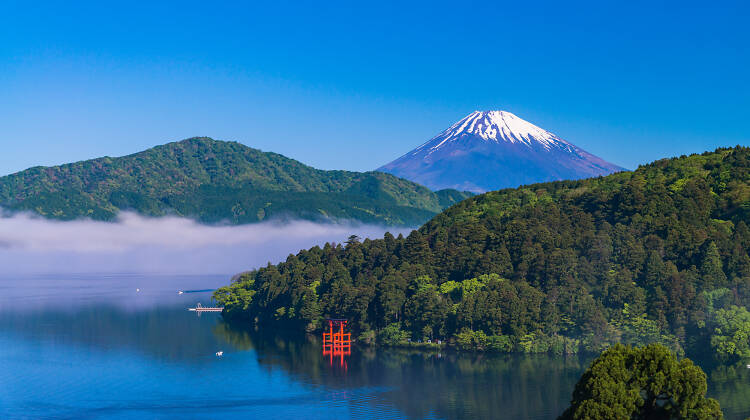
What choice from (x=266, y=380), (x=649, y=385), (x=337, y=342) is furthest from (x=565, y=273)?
(x=649, y=385)

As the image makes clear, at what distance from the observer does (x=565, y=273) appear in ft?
335

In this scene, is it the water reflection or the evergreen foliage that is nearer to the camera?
the evergreen foliage

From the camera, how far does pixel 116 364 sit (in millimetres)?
93938

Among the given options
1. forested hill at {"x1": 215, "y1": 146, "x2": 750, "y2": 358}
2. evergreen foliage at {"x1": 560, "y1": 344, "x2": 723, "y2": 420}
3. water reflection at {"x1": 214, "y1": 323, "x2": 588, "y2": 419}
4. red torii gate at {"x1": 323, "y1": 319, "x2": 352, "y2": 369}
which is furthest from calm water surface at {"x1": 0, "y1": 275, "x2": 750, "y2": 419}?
evergreen foliage at {"x1": 560, "y1": 344, "x2": 723, "y2": 420}

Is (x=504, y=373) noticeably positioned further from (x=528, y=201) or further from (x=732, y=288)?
(x=528, y=201)

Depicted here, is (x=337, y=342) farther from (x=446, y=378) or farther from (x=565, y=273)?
(x=565, y=273)

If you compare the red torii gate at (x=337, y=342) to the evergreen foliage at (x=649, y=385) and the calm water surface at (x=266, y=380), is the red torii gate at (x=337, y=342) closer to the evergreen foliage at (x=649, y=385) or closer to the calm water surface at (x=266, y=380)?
the calm water surface at (x=266, y=380)

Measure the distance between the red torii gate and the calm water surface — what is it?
119cm

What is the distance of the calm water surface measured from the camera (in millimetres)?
70625

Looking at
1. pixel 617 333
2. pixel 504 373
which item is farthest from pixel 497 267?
pixel 504 373

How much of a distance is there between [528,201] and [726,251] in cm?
3927

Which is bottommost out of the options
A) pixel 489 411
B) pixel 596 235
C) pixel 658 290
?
pixel 489 411

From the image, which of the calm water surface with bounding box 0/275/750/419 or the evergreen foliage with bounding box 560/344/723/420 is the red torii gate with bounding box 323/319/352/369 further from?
the evergreen foliage with bounding box 560/344/723/420

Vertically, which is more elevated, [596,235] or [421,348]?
[596,235]
